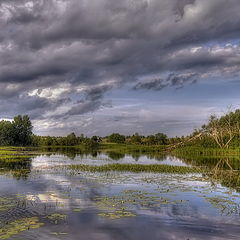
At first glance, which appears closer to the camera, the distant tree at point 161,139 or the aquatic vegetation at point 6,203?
the aquatic vegetation at point 6,203

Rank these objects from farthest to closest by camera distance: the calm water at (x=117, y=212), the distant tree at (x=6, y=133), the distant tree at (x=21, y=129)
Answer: the distant tree at (x=21, y=129) < the distant tree at (x=6, y=133) < the calm water at (x=117, y=212)

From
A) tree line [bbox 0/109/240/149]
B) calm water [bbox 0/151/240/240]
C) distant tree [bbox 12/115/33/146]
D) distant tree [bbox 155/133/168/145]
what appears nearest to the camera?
calm water [bbox 0/151/240/240]

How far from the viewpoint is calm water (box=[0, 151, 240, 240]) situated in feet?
42.0

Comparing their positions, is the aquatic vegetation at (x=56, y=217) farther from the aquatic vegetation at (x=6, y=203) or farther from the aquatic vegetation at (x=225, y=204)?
the aquatic vegetation at (x=225, y=204)

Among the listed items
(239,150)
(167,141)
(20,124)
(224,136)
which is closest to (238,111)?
(224,136)

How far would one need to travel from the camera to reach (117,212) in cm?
1608

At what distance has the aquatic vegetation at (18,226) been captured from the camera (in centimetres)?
1218

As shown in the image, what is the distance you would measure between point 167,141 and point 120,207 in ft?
575

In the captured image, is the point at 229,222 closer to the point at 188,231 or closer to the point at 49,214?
the point at 188,231

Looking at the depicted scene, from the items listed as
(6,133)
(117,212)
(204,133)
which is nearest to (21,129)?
(6,133)

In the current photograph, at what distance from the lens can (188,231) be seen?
13195 millimetres

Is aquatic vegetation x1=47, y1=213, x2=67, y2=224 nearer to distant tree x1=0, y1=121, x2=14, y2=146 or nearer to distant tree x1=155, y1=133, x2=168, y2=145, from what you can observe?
distant tree x1=0, y1=121, x2=14, y2=146

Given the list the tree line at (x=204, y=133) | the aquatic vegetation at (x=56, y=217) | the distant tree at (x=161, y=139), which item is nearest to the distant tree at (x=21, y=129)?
the tree line at (x=204, y=133)

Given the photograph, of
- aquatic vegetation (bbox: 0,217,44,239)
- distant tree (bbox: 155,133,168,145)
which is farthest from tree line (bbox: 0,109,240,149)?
aquatic vegetation (bbox: 0,217,44,239)
